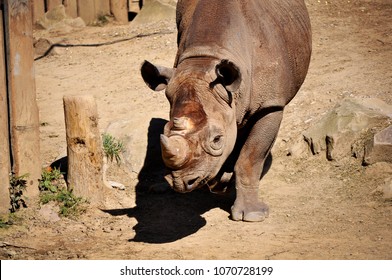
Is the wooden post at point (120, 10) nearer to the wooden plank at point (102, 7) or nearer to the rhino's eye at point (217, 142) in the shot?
the wooden plank at point (102, 7)

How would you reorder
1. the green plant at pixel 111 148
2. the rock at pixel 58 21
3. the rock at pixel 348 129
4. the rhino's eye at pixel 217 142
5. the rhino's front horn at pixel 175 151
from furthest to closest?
the rock at pixel 58 21 → the green plant at pixel 111 148 → the rock at pixel 348 129 → the rhino's eye at pixel 217 142 → the rhino's front horn at pixel 175 151

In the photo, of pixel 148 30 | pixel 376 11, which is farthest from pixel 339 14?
pixel 148 30

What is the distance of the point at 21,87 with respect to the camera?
7.84 m

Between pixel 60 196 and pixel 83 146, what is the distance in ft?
1.86

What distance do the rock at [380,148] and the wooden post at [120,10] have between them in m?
7.44

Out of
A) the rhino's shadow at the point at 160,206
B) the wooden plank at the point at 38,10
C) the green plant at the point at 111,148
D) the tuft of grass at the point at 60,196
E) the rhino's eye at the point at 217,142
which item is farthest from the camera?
the wooden plank at the point at 38,10

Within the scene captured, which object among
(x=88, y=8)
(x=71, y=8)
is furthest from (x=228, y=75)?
(x=71, y=8)

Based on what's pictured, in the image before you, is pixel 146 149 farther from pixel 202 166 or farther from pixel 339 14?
pixel 339 14

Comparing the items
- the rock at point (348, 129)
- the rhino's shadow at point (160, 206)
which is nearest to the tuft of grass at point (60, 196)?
the rhino's shadow at point (160, 206)

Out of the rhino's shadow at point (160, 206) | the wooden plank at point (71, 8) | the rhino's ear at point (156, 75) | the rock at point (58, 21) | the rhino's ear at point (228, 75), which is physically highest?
the rhino's ear at point (228, 75)

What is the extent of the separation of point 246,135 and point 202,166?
1508 millimetres

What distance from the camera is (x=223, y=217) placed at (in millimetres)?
7918

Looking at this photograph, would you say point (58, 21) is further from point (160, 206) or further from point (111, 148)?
point (160, 206)

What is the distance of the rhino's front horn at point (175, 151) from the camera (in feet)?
20.0
